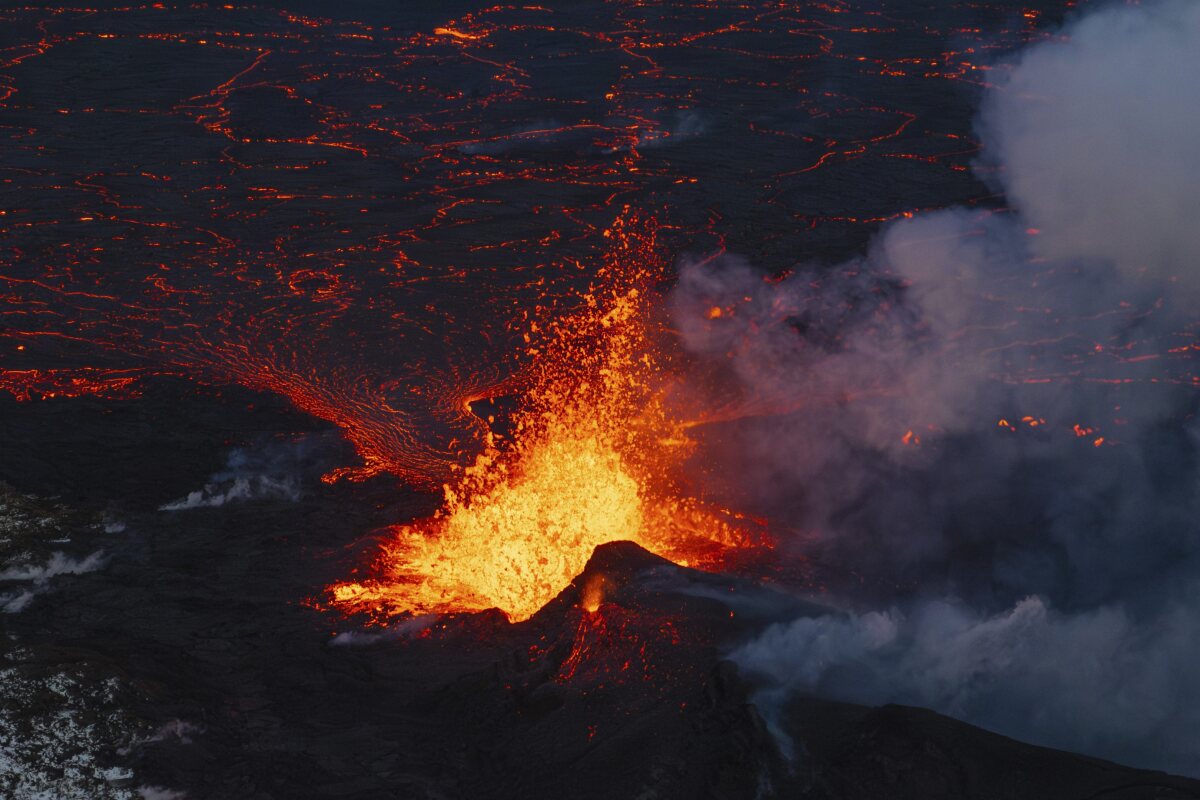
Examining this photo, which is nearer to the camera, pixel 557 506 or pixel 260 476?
pixel 557 506

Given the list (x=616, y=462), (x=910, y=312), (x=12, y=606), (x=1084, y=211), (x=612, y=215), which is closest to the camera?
(x=12, y=606)

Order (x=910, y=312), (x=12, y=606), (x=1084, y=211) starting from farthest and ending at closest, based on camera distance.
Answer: (x=910, y=312) < (x=1084, y=211) < (x=12, y=606)

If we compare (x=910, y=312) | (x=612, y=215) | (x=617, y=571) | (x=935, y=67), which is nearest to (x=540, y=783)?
(x=617, y=571)

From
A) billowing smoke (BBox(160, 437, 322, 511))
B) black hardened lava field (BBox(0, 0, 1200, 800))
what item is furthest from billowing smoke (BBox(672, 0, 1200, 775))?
billowing smoke (BBox(160, 437, 322, 511))

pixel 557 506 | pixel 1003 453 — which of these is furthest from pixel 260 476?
pixel 1003 453

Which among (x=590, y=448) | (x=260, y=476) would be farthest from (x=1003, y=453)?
(x=260, y=476)

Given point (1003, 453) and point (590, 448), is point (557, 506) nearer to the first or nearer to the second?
point (590, 448)

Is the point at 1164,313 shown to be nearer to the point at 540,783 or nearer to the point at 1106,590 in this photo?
the point at 1106,590
